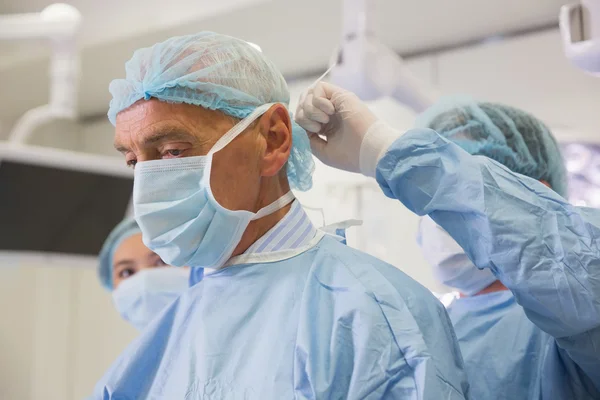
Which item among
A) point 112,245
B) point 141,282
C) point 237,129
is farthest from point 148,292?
point 237,129

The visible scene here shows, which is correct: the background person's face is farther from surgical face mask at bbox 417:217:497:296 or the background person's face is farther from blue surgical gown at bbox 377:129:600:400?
blue surgical gown at bbox 377:129:600:400

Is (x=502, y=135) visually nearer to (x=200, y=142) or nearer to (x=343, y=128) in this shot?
(x=343, y=128)

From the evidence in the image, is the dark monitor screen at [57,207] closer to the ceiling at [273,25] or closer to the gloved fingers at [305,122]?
the ceiling at [273,25]

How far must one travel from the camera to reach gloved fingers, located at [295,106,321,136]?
129cm

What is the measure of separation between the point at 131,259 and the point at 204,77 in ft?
4.39

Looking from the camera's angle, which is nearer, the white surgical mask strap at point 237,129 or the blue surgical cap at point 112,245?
the white surgical mask strap at point 237,129

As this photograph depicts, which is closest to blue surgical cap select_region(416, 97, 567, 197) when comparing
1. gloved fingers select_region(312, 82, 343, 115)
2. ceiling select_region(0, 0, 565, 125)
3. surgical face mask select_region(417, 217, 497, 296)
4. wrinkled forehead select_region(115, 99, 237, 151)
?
surgical face mask select_region(417, 217, 497, 296)

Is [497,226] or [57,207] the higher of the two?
[497,226]

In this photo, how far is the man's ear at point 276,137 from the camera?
3.96 feet

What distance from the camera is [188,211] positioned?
118cm

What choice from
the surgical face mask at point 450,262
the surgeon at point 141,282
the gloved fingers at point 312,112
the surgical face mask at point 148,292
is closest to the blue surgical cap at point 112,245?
the surgeon at point 141,282

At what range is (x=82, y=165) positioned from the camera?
3076mm

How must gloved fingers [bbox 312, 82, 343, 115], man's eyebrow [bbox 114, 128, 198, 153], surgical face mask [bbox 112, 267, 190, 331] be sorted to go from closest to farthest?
man's eyebrow [bbox 114, 128, 198, 153] → gloved fingers [bbox 312, 82, 343, 115] → surgical face mask [bbox 112, 267, 190, 331]

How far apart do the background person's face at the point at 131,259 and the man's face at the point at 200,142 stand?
47.1 inches
